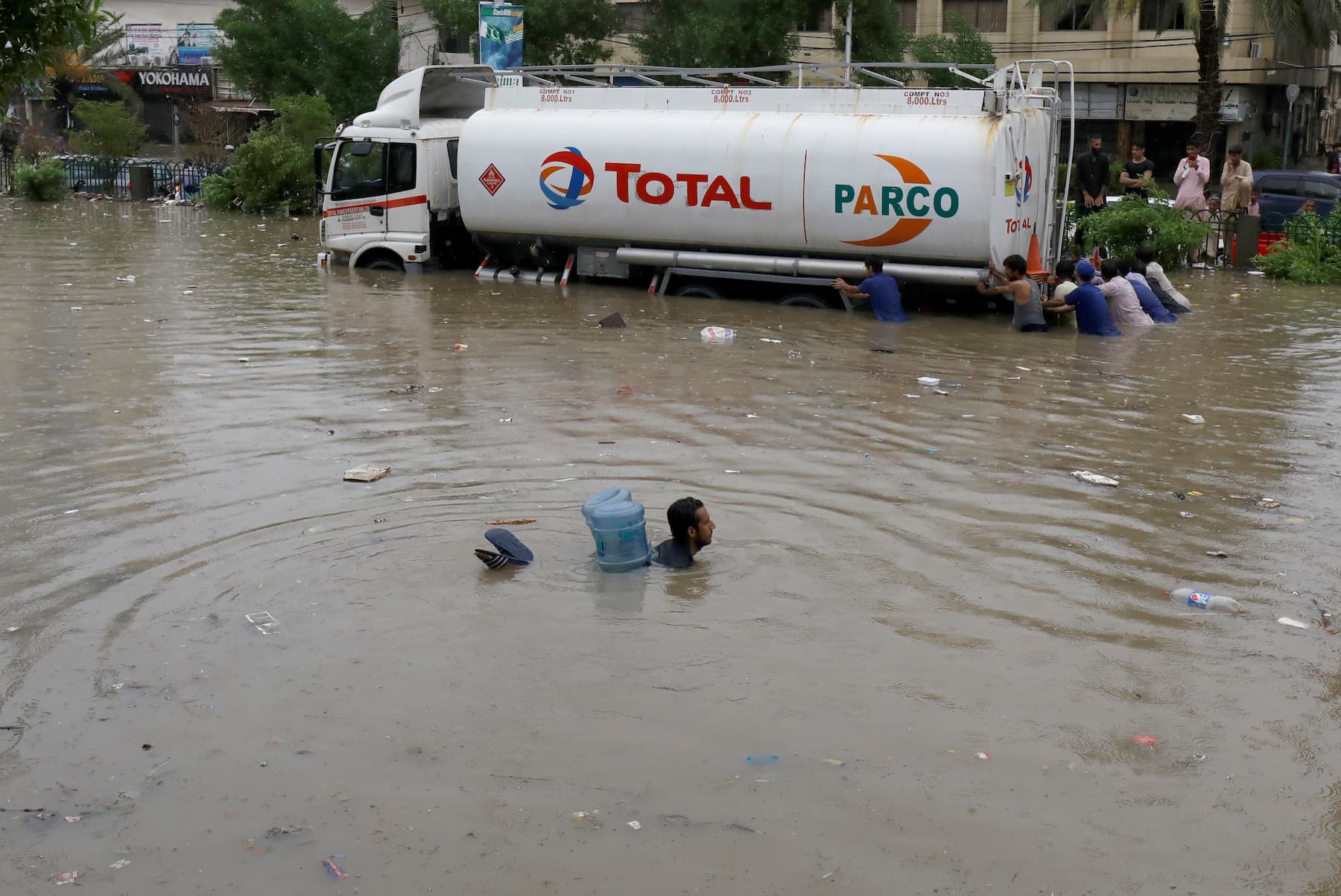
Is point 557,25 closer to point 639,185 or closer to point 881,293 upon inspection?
point 639,185

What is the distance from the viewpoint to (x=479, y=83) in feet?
63.6

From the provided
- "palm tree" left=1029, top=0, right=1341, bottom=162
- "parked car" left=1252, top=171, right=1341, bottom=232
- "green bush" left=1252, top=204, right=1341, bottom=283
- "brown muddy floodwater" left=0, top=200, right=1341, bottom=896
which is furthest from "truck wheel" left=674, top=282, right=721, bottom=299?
"parked car" left=1252, top=171, right=1341, bottom=232

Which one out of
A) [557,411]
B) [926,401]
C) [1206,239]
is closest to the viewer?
[557,411]

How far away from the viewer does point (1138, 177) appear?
2230 cm

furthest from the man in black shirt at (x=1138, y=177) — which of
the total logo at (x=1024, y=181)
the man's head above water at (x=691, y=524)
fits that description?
the man's head above water at (x=691, y=524)

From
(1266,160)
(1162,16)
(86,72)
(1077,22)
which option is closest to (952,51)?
(1162,16)

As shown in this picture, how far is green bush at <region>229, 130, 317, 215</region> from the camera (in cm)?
3092

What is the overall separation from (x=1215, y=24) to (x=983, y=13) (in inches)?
848

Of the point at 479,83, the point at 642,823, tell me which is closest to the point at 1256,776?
the point at 642,823

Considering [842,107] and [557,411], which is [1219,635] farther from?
[842,107]

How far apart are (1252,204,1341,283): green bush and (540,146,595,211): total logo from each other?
10.2 meters

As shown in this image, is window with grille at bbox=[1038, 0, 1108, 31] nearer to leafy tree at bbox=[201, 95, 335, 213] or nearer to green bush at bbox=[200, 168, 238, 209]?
leafy tree at bbox=[201, 95, 335, 213]

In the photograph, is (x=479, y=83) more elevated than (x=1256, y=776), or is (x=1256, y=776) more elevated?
(x=479, y=83)

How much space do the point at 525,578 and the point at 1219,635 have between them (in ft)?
10.2
